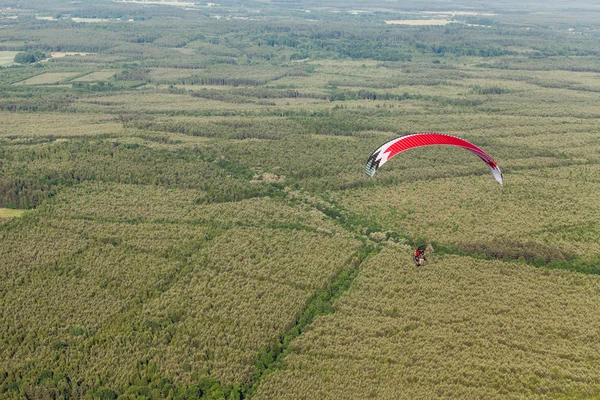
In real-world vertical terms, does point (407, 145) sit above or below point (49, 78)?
above

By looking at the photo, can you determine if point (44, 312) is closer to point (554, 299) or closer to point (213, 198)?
point (213, 198)

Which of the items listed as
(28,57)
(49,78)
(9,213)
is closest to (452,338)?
(9,213)

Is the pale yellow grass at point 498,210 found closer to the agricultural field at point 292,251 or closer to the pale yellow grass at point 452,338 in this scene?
the agricultural field at point 292,251

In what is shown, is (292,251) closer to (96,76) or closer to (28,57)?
(96,76)

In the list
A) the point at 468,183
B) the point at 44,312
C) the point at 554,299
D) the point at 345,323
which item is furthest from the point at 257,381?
the point at 468,183

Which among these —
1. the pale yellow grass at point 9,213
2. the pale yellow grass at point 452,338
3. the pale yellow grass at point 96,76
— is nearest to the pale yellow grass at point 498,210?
the pale yellow grass at point 452,338
